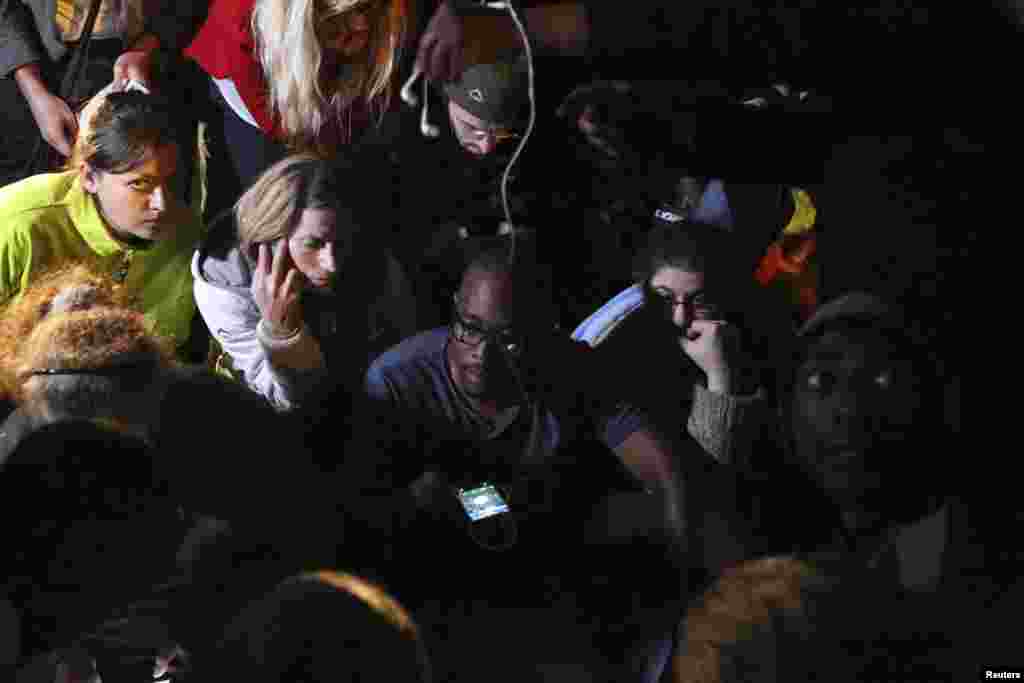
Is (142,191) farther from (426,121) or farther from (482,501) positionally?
(482,501)

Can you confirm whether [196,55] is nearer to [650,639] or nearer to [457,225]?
[457,225]

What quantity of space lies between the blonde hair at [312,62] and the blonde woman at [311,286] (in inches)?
3.9

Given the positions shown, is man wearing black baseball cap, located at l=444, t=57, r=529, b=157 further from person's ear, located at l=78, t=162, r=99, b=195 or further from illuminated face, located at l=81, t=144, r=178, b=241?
person's ear, located at l=78, t=162, r=99, b=195

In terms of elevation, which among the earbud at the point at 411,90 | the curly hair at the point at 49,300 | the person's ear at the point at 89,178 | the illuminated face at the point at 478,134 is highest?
the earbud at the point at 411,90

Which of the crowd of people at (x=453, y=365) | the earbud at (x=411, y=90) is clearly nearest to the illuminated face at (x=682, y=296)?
the crowd of people at (x=453, y=365)

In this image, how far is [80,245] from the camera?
3.43 m

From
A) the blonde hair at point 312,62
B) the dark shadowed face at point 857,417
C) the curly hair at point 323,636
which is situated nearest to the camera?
the curly hair at point 323,636

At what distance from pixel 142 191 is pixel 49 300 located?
335 mm

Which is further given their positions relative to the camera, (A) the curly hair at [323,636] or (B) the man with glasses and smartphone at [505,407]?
(B) the man with glasses and smartphone at [505,407]

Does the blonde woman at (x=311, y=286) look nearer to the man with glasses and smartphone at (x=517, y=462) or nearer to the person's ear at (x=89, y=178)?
the man with glasses and smartphone at (x=517, y=462)

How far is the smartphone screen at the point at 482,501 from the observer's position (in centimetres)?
333

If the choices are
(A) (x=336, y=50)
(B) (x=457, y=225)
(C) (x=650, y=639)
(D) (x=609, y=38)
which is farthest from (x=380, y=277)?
(C) (x=650, y=639)

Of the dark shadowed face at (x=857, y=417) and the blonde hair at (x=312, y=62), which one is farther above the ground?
the blonde hair at (x=312, y=62)

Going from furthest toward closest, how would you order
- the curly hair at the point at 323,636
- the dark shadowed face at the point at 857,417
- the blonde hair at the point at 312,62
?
the blonde hair at the point at 312,62 < the dark shadowed face at the point at 857,417 < the curly hair at the point at 323,636
